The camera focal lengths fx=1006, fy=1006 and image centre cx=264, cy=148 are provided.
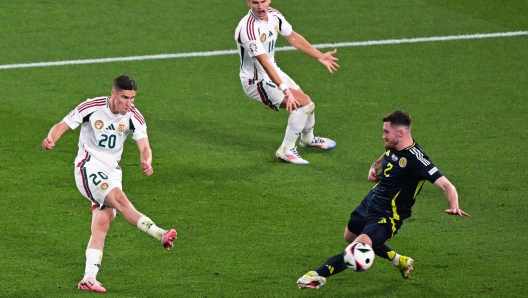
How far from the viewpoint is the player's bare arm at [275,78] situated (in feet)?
37.2

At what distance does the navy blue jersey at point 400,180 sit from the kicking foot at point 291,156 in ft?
11.6

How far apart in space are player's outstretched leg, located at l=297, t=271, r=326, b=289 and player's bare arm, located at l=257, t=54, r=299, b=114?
328 cm

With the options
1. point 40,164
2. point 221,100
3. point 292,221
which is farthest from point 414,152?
point 221,100

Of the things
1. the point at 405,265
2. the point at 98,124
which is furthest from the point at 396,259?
the point at 98,124

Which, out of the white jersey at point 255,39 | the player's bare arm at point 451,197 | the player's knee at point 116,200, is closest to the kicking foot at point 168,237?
the player's knee at point 116,200

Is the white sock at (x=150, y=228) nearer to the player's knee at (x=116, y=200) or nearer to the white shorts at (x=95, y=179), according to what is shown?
the player's knee at (x=116, y=200)

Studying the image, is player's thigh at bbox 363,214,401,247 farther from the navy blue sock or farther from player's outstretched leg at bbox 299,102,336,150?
player's outstretched leg at bbox 299,102,336,150

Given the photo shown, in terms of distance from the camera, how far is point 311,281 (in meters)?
8.39

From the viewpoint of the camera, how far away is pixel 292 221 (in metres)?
10.4

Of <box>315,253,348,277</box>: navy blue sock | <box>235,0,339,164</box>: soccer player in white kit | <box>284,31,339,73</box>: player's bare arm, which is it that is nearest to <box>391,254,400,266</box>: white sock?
<box>315,253,348,277</box>: navy blue sock

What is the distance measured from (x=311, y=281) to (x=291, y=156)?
390cm

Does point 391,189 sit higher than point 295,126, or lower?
higher

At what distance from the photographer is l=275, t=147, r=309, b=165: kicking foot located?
1215 cm

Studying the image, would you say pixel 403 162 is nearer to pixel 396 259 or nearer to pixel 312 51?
pixel 396 259
